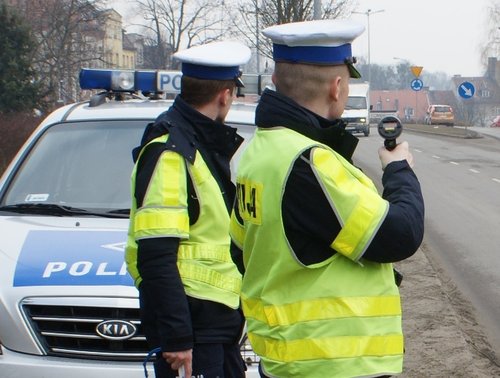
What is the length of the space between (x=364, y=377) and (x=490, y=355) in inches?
171

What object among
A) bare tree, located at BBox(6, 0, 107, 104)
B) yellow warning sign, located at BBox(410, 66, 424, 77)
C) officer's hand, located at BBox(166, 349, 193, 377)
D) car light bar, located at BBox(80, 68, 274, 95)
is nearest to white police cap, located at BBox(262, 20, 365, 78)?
officer's hand, located at BBox(166, 349, 193, 377)

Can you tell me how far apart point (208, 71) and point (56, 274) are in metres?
1.47

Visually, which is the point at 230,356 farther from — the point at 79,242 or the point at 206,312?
the point at 79,242

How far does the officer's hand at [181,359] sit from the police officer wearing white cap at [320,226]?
0.54 m

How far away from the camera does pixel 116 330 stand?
14.3 feet

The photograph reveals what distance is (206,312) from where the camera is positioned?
3420mm

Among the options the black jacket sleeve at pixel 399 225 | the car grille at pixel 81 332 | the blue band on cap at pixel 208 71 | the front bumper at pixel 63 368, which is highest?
the blue band on cap at pixel 208 71

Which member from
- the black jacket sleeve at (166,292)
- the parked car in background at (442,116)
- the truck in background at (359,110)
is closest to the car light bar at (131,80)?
the black jacket sleeve at (166,292)

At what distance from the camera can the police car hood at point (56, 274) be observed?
14.4ft

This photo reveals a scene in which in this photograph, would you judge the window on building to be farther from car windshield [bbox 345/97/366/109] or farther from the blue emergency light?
the blue emergency light

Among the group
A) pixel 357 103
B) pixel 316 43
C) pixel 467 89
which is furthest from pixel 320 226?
pixel 357 103

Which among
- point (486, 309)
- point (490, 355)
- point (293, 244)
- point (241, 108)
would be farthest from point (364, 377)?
point (486, 309)

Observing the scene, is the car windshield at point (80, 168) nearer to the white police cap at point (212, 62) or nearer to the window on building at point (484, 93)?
the white police cap at point (212, 62)

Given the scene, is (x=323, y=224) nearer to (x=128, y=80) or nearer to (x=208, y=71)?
(x=208, y=71)
